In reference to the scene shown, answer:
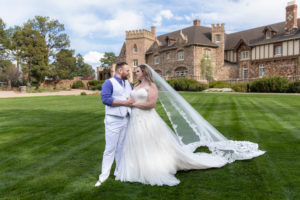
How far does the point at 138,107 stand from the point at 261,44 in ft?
122

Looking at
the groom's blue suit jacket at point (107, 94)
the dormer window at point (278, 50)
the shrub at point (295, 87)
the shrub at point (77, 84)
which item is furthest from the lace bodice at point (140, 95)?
the shrub at point (77, 84)

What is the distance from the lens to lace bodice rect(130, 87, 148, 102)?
12.5ft

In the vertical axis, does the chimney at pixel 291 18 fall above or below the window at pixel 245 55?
above


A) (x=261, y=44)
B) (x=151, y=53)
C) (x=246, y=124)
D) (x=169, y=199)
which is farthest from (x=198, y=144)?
(x=151, y=53)

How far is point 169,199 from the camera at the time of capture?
3.23 meters

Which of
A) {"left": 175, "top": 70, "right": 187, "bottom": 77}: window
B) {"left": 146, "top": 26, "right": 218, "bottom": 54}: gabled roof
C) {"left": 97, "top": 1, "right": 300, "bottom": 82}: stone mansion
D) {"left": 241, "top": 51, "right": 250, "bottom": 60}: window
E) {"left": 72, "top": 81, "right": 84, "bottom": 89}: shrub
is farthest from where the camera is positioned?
{"left": 72, "top": 81, "right": 84, "bottom": 89}: shrub

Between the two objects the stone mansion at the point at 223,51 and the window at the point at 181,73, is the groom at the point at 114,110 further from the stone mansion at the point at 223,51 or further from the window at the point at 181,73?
the window at the point at 181,73

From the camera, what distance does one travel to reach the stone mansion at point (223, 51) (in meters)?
33.0

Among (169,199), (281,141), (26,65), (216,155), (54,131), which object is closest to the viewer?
(169,199)

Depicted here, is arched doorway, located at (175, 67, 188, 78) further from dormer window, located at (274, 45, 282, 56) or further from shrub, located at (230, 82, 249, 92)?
dormer window, located at (274, 45, 282, 56)

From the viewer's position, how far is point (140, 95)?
3805 mm

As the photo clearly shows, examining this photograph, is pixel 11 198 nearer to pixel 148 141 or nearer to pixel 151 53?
pixel 148 141

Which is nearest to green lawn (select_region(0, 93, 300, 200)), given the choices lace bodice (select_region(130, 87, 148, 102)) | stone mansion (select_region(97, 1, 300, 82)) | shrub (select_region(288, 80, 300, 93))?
lace bodice (select_region(130, 87, 148, 102))

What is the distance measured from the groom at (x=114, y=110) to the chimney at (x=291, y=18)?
3682cm
